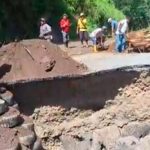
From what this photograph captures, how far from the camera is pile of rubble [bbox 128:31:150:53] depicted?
2200cm

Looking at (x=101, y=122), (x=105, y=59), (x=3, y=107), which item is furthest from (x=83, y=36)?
(x=3, y=107)

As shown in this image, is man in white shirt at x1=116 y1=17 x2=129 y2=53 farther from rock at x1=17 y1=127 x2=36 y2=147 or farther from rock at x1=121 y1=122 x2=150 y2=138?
rock at x1=17 y1=127 x2=36 y2=147

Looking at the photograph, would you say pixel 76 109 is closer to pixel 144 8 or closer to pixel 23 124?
pixel 23 124

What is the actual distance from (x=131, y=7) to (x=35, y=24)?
1225 centimetres

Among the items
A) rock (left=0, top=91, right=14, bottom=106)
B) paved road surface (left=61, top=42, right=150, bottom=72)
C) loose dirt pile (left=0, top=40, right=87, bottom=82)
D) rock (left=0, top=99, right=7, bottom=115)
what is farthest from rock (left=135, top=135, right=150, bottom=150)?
paved road surface (left=61, top=42, right=150, bottom=72)

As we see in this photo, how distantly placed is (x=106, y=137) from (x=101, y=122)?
6.69 feet

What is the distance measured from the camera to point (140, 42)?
2214 centimetres

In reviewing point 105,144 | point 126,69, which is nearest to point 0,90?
point 105,144

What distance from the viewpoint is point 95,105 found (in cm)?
1550

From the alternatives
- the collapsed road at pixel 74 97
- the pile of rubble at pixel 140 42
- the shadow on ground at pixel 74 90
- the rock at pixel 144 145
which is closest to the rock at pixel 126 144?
the rock at pixel 144 145

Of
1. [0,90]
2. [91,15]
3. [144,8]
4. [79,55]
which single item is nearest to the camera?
[0,90]

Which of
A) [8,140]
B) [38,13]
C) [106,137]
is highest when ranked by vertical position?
[8,140]

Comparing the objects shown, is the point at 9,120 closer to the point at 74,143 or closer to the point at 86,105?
the point at 74,143

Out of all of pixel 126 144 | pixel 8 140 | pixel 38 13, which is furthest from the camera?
pixel 38 13
